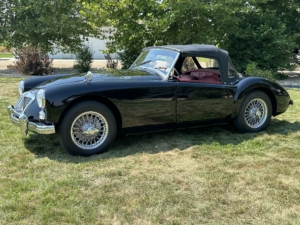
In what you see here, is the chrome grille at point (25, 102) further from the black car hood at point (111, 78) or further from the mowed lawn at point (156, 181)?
the mowed lawn at point (156, 181)

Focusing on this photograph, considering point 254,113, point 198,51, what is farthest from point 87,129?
point 254,113

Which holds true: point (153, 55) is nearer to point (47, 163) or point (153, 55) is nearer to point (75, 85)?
point (75, 85)

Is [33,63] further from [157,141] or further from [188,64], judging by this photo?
[157,141]

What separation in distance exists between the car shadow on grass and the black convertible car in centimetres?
16

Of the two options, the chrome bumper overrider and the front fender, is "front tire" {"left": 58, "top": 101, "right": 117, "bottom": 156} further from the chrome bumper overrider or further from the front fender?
the front fender

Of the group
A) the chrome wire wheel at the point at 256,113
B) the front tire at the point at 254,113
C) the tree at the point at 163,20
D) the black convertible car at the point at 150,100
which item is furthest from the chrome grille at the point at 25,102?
the tree at the point at 163,20

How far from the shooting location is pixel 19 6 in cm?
1445

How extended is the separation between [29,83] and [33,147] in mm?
1364

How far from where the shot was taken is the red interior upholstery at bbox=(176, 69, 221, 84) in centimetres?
488

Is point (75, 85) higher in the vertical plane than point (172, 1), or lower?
lower

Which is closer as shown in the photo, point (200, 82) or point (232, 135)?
point (200, 82)

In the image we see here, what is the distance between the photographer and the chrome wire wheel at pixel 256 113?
5.25 meters

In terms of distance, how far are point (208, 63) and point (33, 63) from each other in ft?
34.7

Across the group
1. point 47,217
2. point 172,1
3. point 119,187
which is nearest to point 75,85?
point 119,187
